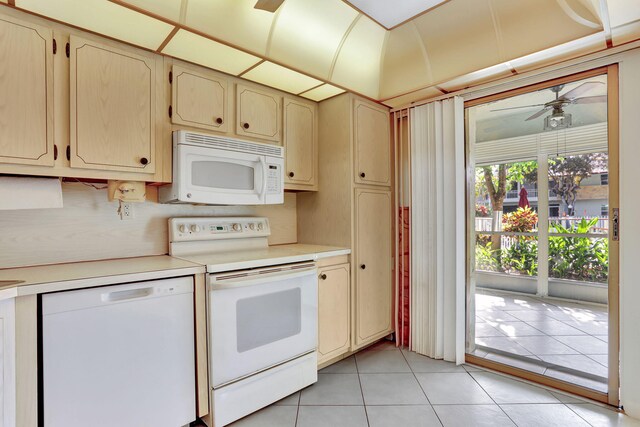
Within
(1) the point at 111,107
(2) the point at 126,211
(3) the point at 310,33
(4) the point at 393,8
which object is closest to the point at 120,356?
(2) the point at 126,211

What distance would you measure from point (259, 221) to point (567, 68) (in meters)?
2.36

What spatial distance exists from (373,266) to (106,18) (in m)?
2.36

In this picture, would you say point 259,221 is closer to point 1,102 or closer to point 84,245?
point 84,245

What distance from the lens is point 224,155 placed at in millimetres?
2047

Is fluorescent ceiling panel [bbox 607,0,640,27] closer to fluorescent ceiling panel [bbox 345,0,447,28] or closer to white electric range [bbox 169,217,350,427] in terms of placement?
fluorescent ceiling panel [bbox 345,0,447,28]

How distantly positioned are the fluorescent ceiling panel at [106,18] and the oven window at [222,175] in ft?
2.37

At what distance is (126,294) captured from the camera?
146cm

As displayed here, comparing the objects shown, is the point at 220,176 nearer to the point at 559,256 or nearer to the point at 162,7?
the point at 162,7

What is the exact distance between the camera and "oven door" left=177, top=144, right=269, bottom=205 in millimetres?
1885

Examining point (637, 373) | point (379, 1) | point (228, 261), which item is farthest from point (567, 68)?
point (228, 261)

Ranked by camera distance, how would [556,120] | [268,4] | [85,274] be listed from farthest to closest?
[556,120], [268,4], [85,274]

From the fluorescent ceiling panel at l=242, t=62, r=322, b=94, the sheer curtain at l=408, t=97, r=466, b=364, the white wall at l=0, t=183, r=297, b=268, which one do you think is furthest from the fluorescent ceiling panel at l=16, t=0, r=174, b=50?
the sheer curtain at l=408, t=97, r=466, b=364

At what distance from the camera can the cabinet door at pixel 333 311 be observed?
2244mm

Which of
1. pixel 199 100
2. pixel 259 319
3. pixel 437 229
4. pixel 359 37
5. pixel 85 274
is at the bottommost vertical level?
pixel 259 319
